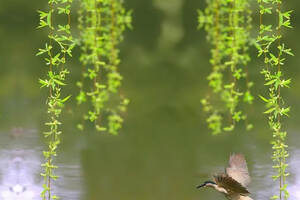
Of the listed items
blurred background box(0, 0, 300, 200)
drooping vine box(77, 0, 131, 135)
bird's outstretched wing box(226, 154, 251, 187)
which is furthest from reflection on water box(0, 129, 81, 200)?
bird's outstretched wing box(226, 154, 251, 187)

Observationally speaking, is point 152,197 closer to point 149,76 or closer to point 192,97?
point 192,97

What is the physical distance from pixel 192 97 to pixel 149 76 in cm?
51

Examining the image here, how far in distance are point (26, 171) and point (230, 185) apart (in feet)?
4.67

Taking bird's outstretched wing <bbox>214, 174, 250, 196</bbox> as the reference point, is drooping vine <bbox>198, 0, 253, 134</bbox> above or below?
above

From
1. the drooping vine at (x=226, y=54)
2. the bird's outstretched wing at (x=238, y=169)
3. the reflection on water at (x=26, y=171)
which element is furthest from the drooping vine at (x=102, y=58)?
Answer: the bird's outstretched wing at (x=238, y=169)

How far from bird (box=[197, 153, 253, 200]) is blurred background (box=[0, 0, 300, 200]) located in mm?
457

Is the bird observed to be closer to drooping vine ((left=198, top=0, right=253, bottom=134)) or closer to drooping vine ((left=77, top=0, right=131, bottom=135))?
drooping vine ((left=198, top=0, right=253, bottom=134))

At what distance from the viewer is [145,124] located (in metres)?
5.34

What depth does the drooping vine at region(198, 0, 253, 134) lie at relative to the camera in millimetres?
4215

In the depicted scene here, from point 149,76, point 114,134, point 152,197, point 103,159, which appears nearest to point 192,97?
point 149,76

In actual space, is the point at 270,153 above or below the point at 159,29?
below

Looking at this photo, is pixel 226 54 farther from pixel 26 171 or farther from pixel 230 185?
pixel 230 185

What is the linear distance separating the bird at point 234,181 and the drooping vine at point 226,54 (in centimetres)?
A: 51

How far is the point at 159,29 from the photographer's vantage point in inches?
257
